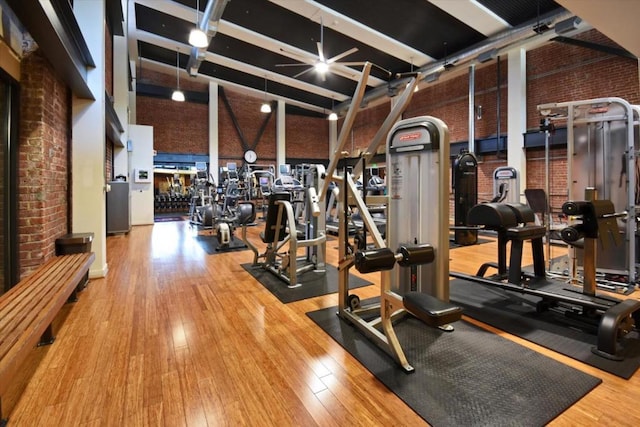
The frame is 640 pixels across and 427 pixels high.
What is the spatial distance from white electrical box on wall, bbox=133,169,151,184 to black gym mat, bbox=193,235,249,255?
11.6 ft

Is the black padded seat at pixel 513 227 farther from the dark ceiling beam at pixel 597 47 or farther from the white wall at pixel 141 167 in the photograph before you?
the white wall at pixel 141 167

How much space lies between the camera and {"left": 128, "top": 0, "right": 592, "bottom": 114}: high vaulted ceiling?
676cm

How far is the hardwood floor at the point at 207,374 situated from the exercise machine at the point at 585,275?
0.44 metres

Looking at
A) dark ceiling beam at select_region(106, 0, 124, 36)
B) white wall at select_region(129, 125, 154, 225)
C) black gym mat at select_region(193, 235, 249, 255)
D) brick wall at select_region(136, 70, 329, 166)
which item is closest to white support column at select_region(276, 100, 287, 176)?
brick wall at select_region(136, 70, 329, 166)

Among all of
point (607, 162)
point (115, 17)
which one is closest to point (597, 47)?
point (607, 162)

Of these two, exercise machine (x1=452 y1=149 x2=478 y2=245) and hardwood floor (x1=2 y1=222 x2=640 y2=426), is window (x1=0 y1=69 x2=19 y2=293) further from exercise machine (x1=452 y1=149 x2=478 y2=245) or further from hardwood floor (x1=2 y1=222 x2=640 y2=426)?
exercise machine (x1=452 y1=149 x2=478 y2=245)

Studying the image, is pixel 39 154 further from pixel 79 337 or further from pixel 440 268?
pixel 440 268

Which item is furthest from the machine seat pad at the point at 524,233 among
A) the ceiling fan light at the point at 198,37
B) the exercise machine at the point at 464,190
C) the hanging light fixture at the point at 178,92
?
the hanging light fixture at the point at 178,92

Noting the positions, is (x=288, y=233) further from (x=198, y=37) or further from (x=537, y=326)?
(x=198, y=37)

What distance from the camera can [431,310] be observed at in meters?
1.75

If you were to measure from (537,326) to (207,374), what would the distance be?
102 inches

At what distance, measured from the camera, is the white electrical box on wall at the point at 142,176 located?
9469 millimetres

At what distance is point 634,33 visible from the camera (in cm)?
318

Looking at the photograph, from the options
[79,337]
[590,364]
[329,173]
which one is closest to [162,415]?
[79,337]
